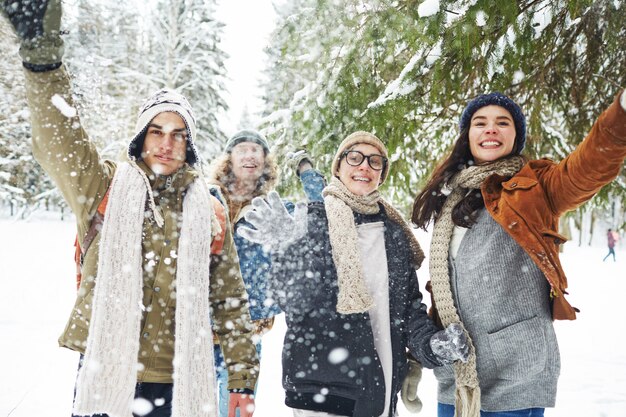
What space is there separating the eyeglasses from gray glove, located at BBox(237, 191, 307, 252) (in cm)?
57

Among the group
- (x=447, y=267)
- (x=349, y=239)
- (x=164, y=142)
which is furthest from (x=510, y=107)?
(x=164, y=142)

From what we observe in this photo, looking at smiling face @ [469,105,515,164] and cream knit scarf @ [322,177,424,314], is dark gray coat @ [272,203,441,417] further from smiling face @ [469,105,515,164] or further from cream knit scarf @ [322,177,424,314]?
smiling face @ [469,105,515,164]

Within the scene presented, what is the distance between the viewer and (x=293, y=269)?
7.63 feet

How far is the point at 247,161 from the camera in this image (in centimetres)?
372

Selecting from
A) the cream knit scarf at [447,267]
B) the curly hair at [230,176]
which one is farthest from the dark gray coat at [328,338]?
the curly hair at [230,176]

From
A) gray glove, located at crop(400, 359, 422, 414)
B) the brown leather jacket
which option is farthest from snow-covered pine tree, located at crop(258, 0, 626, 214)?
gray glove, located at crop(400, 359, 422, 414)

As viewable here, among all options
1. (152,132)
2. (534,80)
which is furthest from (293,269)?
(534,80)

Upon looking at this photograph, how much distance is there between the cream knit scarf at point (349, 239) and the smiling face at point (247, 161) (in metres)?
1.18

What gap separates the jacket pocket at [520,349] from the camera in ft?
6.87

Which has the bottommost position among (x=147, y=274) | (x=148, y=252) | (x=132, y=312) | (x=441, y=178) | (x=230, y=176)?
(x=132, y=312)

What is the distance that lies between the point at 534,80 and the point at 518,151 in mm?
1661

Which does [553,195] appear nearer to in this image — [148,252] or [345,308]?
[345,308]

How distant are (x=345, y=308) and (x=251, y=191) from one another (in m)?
1.69

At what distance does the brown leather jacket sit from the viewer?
192 cm
